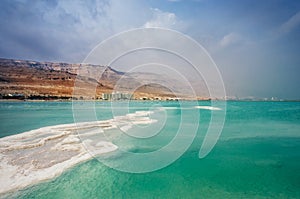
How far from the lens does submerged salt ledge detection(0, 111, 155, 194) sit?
26.9ft

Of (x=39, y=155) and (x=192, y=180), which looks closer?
(x=192, y=180)

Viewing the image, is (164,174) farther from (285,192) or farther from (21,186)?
(21,186)

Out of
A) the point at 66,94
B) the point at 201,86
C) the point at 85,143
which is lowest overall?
the point at 85,143

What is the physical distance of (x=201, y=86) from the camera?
1337 centimetres

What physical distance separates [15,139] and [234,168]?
13619mm

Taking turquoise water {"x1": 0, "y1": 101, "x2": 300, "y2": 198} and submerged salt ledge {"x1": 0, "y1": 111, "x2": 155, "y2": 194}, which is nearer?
turquoise water {"x1": 0, "y1": 101, "x2": 300, "y2": 198}

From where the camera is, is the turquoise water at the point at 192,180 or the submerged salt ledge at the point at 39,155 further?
the submerged salt ledge at the point at 39,155

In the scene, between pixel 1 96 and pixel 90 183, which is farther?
pixel 1 96

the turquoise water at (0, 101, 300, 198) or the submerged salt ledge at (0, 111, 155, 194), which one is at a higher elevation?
the submerged salt ledge at (0, 111, 155, 194)

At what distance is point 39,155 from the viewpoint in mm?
10969

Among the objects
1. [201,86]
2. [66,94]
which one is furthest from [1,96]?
[201,86]

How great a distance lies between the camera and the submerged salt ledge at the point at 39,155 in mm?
8211

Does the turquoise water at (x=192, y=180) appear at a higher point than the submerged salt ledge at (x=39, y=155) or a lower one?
lower

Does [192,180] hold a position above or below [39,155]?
below
